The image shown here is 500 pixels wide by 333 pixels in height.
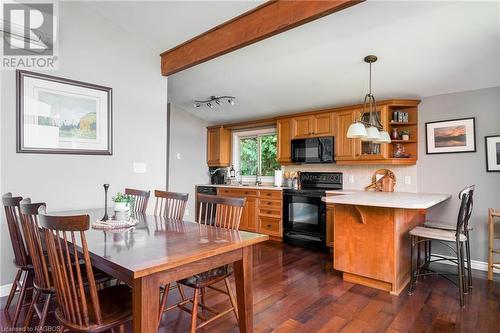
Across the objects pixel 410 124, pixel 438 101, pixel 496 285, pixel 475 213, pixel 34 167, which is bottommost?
pixel 496 285

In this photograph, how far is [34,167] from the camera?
8.71 ft

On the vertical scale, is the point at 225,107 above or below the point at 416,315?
above

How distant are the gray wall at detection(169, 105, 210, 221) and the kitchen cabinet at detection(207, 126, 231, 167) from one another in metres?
0.12

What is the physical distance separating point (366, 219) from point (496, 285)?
146 centimetres

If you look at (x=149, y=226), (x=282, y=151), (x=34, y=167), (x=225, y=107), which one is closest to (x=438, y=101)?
(x=282, y=151)

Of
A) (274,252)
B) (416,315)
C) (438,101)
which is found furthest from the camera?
(274,252)

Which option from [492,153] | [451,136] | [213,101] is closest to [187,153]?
[213,101]

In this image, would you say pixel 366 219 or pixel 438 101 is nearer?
pixel 366 219

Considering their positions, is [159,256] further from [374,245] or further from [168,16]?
[168,16]

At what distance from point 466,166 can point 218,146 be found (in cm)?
404

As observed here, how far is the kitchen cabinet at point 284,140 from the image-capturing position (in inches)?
184

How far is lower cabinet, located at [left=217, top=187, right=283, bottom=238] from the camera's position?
4.46m

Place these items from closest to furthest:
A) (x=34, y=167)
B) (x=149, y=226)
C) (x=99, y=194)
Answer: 1. (x=149, y=226)
2. (x=34, y=167)
3. (x=99, y=194)

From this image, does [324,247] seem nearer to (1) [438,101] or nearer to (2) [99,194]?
(1) [438,101]
